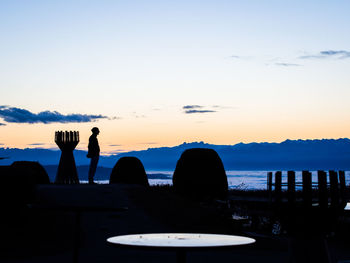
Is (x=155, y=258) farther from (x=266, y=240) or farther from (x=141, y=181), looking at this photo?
(x=141, y=181)

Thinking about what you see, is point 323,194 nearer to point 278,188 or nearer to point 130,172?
point 278,188

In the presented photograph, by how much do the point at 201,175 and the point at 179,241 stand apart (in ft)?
45.0

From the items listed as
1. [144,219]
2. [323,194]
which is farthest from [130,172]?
[323,194]

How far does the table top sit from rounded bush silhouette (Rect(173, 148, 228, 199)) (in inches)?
517

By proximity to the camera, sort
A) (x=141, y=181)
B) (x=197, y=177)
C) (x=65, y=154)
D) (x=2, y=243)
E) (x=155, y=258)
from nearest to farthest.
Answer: (x=155, y=258) < (x=2, y=243) < (x=197, y=177) < (x=141, y=181) < (x=65, y=154)

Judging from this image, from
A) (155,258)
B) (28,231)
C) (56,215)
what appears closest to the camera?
(155,258)

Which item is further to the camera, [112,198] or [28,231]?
[112,198]

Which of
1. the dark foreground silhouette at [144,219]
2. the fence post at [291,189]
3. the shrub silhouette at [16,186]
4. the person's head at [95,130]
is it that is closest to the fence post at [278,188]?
the dark foreground silhouette at [144,219]

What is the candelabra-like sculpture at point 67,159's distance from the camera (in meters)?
25.4

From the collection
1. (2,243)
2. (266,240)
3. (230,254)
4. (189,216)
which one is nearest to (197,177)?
(189,216)

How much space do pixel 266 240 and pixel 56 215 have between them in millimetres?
5920

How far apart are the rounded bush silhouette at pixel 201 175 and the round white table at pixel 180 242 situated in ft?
43.1

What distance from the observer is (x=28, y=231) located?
1329 centimetres

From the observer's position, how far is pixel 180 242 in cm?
558
